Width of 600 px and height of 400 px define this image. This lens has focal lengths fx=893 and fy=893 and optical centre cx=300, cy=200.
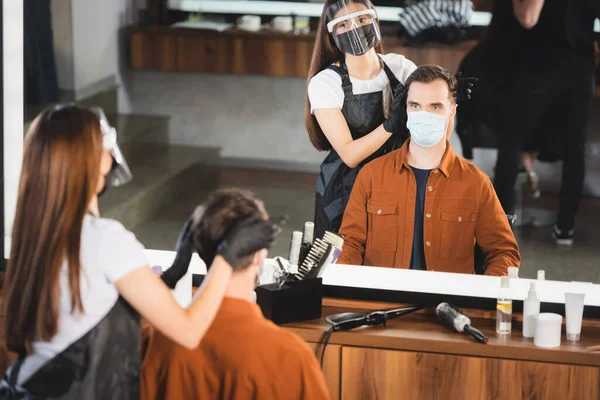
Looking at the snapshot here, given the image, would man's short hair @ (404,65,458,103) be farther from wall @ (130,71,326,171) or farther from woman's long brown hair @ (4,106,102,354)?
wall @ (130,71,326,171)

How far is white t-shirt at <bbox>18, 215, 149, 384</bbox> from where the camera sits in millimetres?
1738

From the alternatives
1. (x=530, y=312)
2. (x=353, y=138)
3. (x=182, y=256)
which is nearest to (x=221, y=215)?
(x=182, y=256)

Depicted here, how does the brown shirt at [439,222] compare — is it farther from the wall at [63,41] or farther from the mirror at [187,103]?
the wall at [63,41]

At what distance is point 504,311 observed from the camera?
7.54 feet

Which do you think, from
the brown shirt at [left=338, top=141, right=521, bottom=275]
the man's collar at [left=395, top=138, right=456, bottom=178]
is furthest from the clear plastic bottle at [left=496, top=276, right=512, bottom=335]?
the man's collar at [left=395, top=138, right=456, bottom=178]

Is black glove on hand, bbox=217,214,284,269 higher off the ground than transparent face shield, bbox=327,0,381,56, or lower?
lower

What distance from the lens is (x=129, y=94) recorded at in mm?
4406

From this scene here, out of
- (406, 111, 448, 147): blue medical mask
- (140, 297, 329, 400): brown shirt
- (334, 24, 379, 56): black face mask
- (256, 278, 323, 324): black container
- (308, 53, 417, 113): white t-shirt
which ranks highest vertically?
(334, 24, 379, 56): black face mask

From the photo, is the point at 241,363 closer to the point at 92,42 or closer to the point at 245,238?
the point at 245,238

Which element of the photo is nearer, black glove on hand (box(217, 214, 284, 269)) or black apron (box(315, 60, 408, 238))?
black glove on hand (box(217, 214, 284, 269))

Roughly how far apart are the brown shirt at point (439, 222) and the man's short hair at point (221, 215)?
0.92 m

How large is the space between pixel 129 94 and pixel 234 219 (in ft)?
9.14

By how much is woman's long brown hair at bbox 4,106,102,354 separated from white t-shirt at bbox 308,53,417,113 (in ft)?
4.26

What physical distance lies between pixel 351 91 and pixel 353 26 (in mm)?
210
